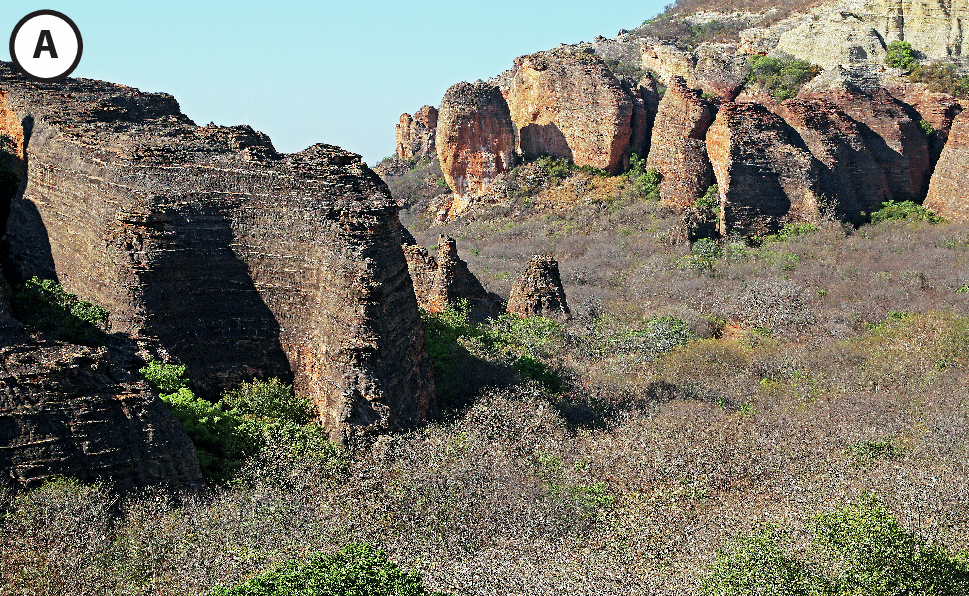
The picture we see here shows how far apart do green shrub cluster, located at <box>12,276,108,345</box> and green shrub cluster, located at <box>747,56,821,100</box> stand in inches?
1447

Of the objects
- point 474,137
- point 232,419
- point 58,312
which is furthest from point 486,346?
point 474,137

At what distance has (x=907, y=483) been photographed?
962 centimetres

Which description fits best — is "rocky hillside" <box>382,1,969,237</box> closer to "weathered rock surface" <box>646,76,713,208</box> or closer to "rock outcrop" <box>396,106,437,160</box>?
"weathered rock surface" <box>646,76,713,208</box>

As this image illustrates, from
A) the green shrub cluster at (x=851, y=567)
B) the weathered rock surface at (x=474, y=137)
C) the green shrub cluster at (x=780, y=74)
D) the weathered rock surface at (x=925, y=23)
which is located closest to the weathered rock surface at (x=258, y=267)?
the green shrub cluster at (x=851, y=567)

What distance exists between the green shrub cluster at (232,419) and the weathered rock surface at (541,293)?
359 inches

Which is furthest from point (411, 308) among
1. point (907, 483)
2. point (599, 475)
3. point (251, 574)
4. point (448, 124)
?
point (448, 124)

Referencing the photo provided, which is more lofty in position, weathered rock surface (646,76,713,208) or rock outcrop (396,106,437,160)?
rock outcrop (396,106,437,160)

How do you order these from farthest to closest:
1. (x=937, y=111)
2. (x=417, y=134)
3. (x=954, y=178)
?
(x=417, y=134) → (x=937, y=111) → (x=954, y=178)

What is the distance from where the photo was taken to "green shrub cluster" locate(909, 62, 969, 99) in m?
35.7

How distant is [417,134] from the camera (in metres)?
54.6

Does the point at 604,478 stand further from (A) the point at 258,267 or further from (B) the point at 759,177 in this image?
(B) the point at 759,177

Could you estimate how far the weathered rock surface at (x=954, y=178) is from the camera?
29328 mm

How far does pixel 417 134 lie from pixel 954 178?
33976mm

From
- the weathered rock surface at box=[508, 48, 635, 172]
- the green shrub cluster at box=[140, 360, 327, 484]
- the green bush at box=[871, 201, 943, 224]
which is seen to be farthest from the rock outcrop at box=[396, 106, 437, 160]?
the green shrub cluster at box=[140, 360, 327, 484]
